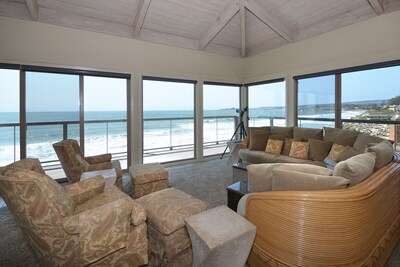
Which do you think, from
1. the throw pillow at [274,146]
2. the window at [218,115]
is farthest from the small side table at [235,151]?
the window at [218,115]

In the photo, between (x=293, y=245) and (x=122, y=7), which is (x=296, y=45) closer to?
(x=122, y=7)

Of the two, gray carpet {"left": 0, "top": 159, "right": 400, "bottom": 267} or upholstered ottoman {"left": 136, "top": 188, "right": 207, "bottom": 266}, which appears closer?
upholstered ottoman {"left": 136, "top": 188, "right": 207, "bottom": 266}

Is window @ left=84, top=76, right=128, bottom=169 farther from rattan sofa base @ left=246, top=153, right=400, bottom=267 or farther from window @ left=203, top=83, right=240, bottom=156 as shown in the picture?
rattan sofa base @ left=246, top=153, right=400, bottom=267

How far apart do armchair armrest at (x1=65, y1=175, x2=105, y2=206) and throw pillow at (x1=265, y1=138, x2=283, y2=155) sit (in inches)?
125

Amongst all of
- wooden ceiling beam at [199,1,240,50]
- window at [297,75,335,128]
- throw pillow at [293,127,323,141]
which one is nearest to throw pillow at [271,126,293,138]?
throw pillow at [293,127,323,141]

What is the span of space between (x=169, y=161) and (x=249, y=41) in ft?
12.4

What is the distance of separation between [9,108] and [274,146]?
4827 mm

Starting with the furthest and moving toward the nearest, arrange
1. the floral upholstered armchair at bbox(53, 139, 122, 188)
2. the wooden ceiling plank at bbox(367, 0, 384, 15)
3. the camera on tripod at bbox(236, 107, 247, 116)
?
the camera on tripod at bbox(236, 107, 247, 116), the wooden ceiling plank at bbox(367, 0, 384, 15), the floral upholstered armchair at bbox(53, 139, 122, 188)

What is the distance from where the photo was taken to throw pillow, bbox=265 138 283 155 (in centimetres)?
425

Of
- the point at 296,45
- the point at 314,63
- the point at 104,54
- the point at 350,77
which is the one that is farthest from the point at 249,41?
the point at 104,54

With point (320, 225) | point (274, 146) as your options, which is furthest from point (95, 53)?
point (320, 225)

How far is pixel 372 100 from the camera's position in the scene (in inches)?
155

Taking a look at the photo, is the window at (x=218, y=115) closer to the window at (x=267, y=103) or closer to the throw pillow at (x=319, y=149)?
the window at (x=267, y=103)

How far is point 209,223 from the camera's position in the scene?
1.50 m
